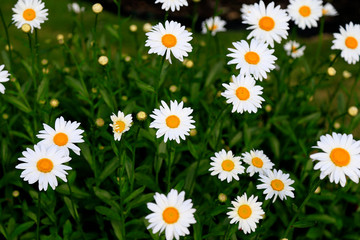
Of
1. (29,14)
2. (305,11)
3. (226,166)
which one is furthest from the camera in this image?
(305,11)

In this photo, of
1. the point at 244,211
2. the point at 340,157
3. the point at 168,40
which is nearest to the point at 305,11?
the point at 168,40

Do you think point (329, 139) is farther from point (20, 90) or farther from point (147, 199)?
point (20, 90)

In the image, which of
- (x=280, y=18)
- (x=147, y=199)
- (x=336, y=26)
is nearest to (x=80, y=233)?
(x=147, y=199)

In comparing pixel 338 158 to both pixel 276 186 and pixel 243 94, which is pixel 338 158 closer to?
pixel 276 186

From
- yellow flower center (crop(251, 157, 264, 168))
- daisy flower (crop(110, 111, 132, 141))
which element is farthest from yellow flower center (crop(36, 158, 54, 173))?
yellow flower center (crop(251, 157, 264, 168))

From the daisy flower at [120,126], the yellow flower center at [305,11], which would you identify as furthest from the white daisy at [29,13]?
the yellow flower center at [305,11]

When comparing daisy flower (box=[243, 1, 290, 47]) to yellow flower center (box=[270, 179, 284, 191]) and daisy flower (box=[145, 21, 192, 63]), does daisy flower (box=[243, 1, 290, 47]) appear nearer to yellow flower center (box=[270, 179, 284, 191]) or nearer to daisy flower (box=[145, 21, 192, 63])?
daisy flower (box=[145, 21, 192, 63])

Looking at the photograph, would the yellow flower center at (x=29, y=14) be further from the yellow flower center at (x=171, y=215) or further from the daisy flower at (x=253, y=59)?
the yellow flower center at (x=171, y=215)
